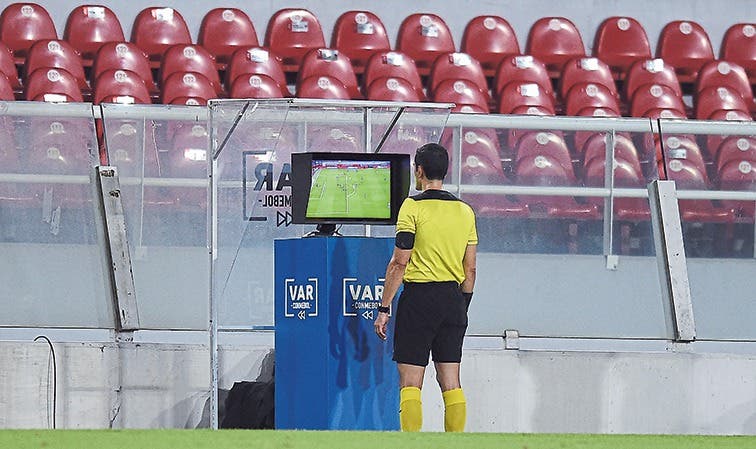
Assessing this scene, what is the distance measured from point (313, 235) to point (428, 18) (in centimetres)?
587

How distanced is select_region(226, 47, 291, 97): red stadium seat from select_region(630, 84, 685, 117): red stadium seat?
9.13ft

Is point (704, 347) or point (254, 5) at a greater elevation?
point (254, 5)

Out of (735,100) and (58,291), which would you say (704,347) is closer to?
(58,291)

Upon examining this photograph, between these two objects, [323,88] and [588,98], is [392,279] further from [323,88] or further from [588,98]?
[588,98]

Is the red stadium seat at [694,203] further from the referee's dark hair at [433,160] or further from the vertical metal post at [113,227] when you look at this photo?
the vertical metal post at [113,227]

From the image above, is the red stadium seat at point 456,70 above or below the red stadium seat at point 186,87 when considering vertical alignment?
above

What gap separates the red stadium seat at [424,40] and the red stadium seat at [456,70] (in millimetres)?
345

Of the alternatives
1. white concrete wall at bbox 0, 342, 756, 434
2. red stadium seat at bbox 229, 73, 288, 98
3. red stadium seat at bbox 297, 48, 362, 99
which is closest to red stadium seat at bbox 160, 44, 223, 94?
red stadium seat at bbox 229, 73, 288, 98

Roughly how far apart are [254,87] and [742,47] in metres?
4.52

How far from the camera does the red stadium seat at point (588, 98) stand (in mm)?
11078

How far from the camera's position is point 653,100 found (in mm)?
11289

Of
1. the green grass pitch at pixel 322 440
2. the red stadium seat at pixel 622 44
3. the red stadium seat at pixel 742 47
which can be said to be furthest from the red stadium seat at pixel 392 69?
the green grass pitch at pixel 322 440

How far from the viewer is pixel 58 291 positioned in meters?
7.03

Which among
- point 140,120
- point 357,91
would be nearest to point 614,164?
point 140,120
